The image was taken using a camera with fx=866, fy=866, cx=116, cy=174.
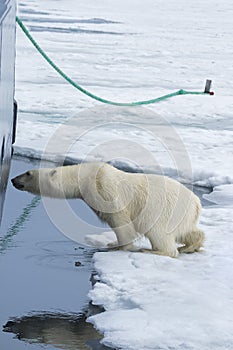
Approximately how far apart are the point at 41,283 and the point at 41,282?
0.02 metres

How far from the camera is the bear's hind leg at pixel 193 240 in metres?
5.40

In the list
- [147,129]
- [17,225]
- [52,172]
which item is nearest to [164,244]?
[52,172]

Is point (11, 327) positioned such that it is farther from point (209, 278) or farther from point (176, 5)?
point (176, 5)

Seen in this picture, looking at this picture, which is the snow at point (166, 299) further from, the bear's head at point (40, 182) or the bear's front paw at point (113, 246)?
the bear's head at point (40, 182)

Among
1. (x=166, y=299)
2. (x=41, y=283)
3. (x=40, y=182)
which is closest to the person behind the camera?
(x=166, y=299)

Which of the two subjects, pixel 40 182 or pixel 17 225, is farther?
pixel 17 225

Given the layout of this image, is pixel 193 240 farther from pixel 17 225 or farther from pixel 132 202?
pixel 17 225

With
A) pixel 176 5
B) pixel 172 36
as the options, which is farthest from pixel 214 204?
pixel 176 5

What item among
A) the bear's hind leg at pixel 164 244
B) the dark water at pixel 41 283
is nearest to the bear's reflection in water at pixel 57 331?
the dark water at pixel 41 283

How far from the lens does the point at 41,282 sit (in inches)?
185

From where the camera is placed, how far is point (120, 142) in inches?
344

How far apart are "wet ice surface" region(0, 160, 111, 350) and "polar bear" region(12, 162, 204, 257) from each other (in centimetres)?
29

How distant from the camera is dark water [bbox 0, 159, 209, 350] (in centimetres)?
401

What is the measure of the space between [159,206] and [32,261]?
87 centimetres
